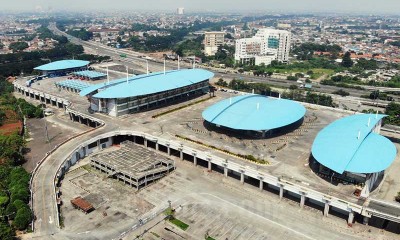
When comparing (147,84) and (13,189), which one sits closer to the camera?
(13,189)

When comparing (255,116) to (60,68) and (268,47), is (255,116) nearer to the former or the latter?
(60,68)

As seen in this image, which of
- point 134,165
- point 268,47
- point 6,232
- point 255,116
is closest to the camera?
point 6,232

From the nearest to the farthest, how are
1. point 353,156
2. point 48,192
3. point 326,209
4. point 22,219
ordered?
1. point 22,219
2. point 326,209
3. point 48,192
4. point 353,156

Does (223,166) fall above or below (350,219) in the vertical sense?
above

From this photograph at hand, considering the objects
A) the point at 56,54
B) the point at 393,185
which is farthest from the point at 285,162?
the point at 56,54

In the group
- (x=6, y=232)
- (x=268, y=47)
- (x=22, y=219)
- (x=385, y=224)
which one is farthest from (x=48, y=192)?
(x=268, y=47)

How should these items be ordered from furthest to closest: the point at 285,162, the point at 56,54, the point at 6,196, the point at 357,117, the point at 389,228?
the point at 56,54 < the point at 357,117 < the point at 285,162 < the point at 6,196 < the point at 389,228

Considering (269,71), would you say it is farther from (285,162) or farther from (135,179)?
(135,179)
